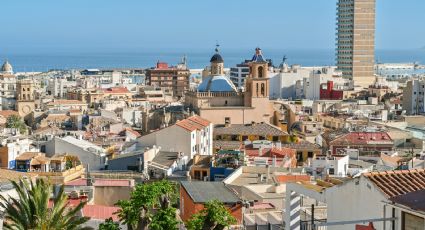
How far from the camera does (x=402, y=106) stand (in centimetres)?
7350

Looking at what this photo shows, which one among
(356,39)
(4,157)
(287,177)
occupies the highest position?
(356,39)

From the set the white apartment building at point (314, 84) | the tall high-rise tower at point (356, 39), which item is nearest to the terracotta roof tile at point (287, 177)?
the white apartment building at point (314, 84)

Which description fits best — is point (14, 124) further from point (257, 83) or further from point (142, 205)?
point (142, 205)

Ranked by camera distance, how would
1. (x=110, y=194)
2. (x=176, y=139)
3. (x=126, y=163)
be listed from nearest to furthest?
(x=110, y=194) < (x=126, y=163) < (x=176, y=139)

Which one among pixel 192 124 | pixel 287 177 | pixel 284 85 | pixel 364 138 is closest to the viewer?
pixel 287 177

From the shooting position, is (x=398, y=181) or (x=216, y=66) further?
(x=216, y=66)

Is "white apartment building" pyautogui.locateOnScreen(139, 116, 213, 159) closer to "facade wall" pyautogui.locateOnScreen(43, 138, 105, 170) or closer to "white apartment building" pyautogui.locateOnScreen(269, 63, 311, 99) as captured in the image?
"facade wall" pyautogui.locateOnScreen(43, 138, 105, 170)

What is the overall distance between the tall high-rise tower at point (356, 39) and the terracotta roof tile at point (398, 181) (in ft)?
375

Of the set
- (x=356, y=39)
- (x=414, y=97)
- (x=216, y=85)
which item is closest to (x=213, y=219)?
(x=216, y=85)

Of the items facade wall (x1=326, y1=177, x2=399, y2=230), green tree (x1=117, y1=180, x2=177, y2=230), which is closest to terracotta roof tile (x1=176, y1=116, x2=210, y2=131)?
green tree (x1=117, y1=180, x2=177, y2=230)

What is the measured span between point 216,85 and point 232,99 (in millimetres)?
1413

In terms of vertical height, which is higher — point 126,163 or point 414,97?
point 414,97

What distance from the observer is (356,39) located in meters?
125

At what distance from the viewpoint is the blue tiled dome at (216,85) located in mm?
54684
